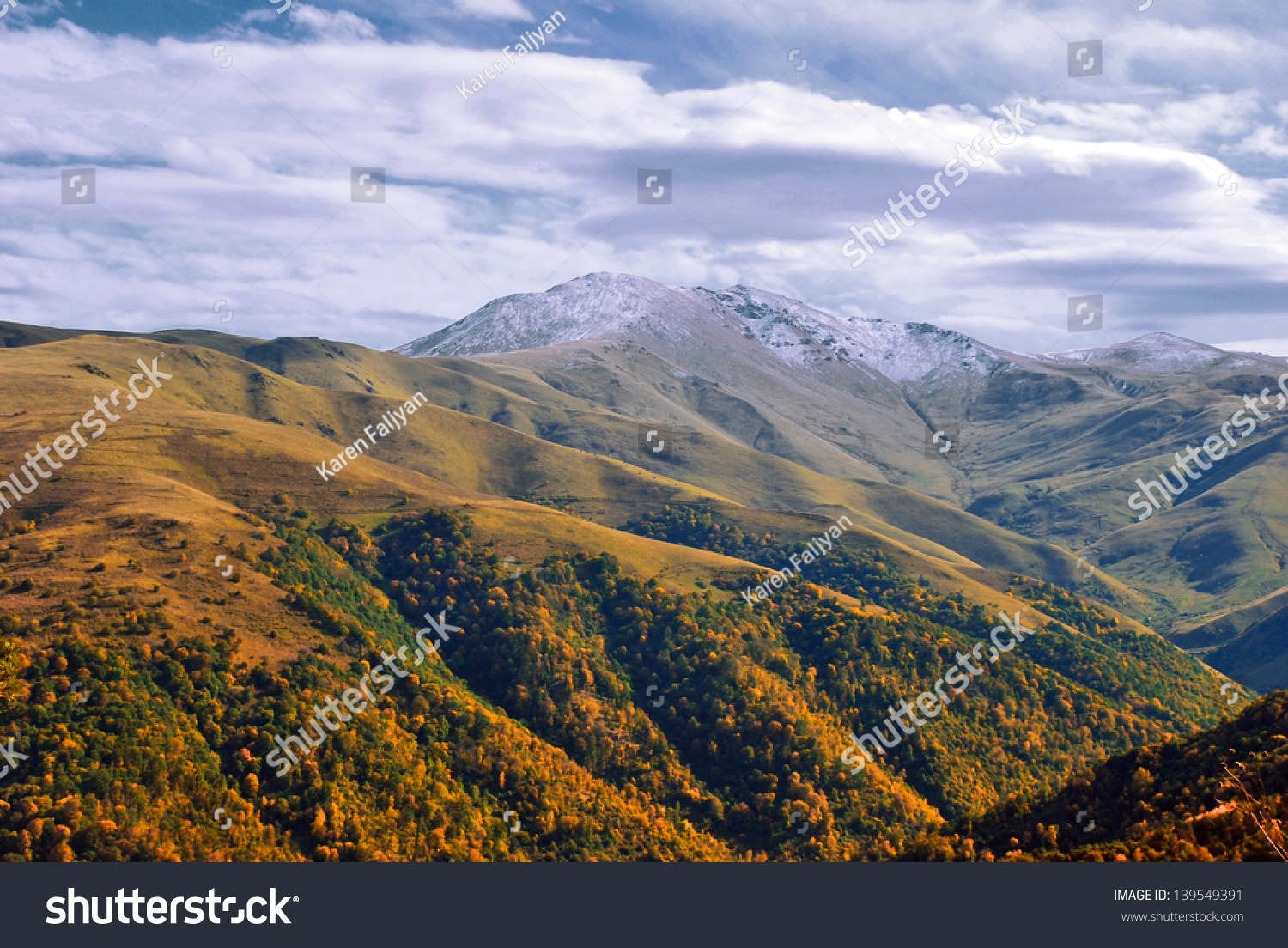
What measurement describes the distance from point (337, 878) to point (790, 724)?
159499 millimetres

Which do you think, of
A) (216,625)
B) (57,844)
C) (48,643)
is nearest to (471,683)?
(216,625)

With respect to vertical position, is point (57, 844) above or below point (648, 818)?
above

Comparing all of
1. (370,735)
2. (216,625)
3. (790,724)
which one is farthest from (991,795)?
(216,625)

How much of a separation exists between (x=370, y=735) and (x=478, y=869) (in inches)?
4602

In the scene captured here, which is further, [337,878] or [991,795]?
[991,795]

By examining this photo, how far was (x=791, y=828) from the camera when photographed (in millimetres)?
170250

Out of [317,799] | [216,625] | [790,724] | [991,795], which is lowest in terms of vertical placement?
[991,795]

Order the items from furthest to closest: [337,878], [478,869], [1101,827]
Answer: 1. [1101,827]
2. [478,869]
3. [337,878]

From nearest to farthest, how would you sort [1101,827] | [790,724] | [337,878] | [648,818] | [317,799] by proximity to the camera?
[337,878], [1101,827], [317,799], [648,818], [790,724]

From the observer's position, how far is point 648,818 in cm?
16862

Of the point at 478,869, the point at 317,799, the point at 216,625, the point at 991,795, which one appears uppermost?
the point at 478,869

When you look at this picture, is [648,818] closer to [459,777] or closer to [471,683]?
[459,777]

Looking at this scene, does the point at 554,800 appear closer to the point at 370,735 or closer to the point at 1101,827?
the point at 370,735

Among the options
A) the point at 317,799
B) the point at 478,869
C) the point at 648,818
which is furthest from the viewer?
the point at 648,818
